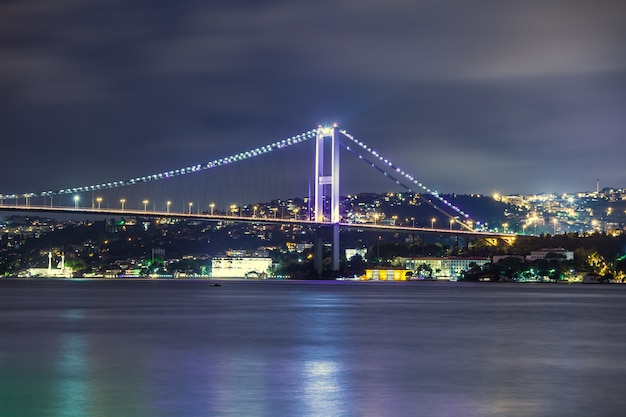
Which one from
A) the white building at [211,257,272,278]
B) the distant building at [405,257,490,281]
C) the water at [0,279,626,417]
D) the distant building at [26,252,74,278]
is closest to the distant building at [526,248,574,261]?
the distant building at [405,257,490,281]

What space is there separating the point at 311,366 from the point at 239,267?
140210 millimetres

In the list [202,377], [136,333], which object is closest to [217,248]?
[136,333]

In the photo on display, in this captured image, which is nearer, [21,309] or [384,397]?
[384,397]

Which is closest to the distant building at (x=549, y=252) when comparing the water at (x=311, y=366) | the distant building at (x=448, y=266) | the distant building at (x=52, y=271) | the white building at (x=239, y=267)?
the distant building at (x=448, y=266)

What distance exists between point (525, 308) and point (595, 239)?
8483 centimetres

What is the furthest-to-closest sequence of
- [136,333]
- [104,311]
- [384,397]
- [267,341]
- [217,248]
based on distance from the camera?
1. [217,248]
2. [104,311]
3. [136,333]
4. [267,341]
5. [384,397]

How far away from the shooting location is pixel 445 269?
133625mm

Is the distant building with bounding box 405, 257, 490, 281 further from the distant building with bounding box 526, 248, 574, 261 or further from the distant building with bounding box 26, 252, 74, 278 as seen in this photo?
the distant building with bounding box 26, 252, 74, 278

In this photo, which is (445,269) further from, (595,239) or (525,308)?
(525,308)

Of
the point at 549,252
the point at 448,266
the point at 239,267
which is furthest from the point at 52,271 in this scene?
the point at 549,252

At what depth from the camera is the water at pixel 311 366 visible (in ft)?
49.1

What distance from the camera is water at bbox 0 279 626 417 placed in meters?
15.0

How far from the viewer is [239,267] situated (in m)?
160

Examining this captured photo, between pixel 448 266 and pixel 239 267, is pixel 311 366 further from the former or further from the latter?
pixel 239 267
